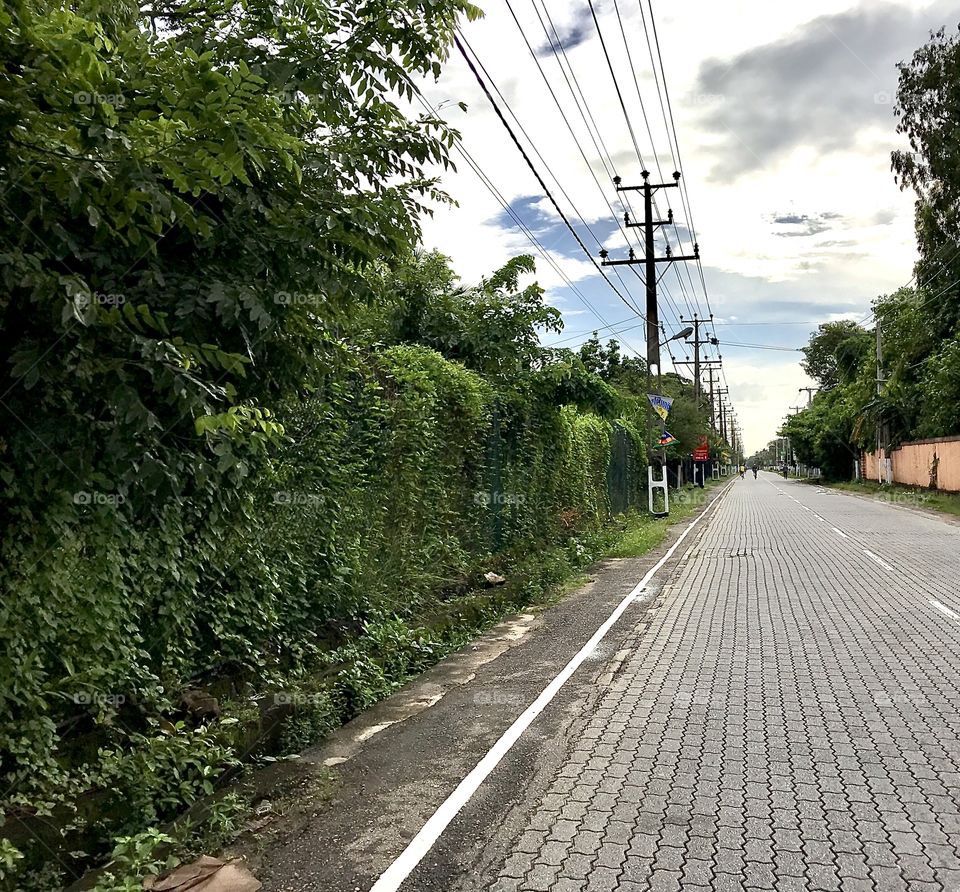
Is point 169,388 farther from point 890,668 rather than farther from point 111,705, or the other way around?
point 890,668

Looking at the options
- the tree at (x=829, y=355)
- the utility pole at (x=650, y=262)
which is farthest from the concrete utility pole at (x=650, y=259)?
the tree at (x=829, y=355)

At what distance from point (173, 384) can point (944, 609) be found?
960cm

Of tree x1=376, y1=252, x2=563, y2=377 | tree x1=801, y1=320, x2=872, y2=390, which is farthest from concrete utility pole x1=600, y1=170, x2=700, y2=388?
tree x1=801, y1=320, x2=872, y2=390

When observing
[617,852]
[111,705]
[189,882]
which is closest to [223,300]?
[111,705]

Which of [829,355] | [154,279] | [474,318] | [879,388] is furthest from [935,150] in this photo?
[829,355]

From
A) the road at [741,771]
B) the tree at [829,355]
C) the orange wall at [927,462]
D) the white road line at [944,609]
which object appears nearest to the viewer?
the road at [741,771]

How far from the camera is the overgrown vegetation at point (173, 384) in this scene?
11.6 feet

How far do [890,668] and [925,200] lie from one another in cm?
3517

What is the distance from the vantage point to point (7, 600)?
12.8 feet

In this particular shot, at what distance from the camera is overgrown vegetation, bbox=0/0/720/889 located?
3.55 metres

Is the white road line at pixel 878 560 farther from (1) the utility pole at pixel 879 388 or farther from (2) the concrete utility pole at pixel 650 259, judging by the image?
(1) the utility pole at pixel 879 388

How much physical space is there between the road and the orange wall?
31.6 meters

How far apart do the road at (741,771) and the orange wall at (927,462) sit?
3163 centimetres

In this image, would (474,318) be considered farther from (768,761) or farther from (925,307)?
(925,307)
